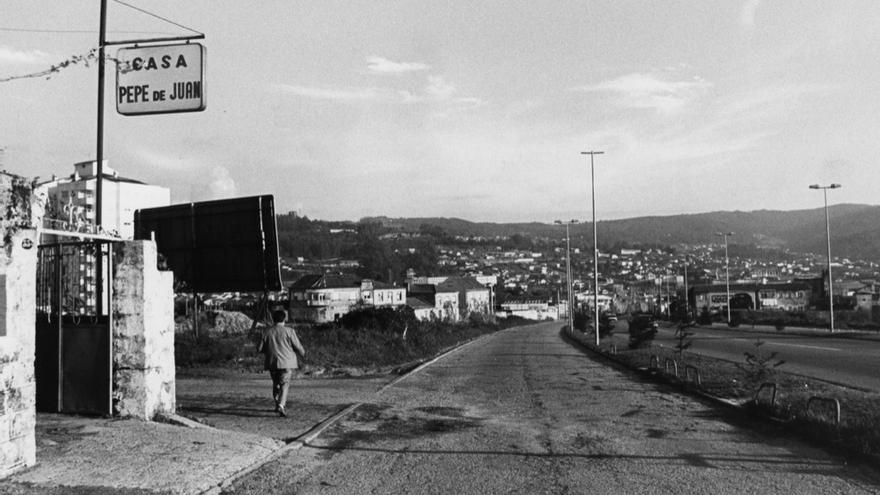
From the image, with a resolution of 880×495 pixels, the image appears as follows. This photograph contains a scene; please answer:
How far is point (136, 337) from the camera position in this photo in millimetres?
9477

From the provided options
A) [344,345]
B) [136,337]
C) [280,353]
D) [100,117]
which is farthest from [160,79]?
[344,345]

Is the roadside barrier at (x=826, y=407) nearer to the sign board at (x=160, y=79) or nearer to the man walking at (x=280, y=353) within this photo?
the man walking at (x=280, y=353)

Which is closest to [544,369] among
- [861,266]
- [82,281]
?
[82,281]

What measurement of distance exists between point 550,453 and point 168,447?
13.9ft

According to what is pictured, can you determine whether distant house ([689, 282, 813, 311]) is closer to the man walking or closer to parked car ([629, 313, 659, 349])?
parked car ([629, 313, 659, 349])

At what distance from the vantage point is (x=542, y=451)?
8406 millimetres

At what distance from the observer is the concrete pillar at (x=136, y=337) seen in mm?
9445

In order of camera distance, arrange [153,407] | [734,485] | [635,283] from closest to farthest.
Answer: [734,485], [153,407], [635,283]

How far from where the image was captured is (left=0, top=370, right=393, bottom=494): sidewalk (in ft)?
21.4

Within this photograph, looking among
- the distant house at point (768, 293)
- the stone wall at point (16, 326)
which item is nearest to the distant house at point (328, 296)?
the distant house at point (768, 293)

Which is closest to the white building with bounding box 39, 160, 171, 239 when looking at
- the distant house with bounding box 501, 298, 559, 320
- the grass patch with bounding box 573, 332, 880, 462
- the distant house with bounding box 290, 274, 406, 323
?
the grass patch with bounding box 573, 332, 880, 462

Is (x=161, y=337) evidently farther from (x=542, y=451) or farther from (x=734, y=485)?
(x=734, y=485)

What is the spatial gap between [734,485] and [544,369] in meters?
13.0

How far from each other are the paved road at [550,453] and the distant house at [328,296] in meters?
56.2
